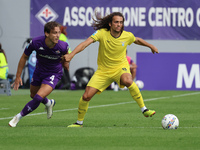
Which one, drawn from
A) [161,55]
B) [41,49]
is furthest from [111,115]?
[161,55]

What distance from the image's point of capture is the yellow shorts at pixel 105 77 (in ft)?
29.2

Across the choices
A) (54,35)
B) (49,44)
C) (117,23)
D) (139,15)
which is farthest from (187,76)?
(54,35)

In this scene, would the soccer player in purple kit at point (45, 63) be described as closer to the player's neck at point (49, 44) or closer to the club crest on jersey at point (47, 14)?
the player's neck at point (49, 44)

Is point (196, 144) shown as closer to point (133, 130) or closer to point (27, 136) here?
point (133, 130)

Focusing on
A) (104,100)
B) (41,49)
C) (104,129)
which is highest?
(41,49)

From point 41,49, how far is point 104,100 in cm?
674

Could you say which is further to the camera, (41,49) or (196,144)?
(41,49)

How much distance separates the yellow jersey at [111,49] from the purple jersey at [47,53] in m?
0.64

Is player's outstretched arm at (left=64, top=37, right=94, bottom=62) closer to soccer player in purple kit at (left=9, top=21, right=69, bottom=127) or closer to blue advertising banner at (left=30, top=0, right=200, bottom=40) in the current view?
soccer player in purple kit at (left=9, top=21, right=69, bottom=127)

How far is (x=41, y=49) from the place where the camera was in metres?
9.04

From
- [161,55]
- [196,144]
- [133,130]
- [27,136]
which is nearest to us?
[196,144]

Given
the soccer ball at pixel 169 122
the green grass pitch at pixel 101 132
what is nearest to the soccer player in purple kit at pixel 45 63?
the green grass pitch at pixel 101 132

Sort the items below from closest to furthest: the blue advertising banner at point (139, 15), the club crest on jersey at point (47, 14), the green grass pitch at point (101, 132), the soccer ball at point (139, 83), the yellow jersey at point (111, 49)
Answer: the green grass pitch at point (101, 132) → the yellow jersey at point (111, 49) → the soccer ball at point (139, 83) → the blue advertising banner at point (139, 15) → the club crest on jersey at point (47, 14)

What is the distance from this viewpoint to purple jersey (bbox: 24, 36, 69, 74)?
29.6ft
